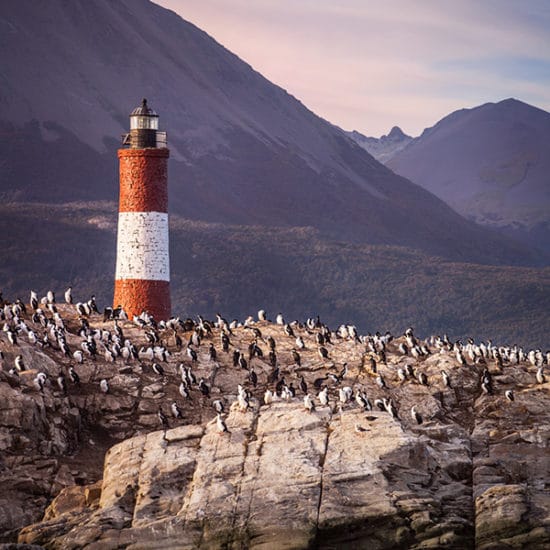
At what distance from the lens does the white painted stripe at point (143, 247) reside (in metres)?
65.9

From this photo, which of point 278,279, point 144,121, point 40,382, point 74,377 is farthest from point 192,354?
point 278,279

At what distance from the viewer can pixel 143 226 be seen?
65875 mm

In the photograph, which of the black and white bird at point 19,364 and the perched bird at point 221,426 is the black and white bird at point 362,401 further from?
the black and white bird at point 19,364

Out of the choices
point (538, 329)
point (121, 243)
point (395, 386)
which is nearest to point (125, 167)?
point (121, 243)

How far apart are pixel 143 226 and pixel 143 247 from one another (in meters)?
0.96

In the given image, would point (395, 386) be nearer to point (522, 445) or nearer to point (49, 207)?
point (522, 445)

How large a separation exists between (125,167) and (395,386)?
19.4m

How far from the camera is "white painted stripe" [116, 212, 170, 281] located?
216ft

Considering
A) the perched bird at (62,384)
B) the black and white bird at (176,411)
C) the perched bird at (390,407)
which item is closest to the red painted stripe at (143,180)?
the perched bird at (62,384)

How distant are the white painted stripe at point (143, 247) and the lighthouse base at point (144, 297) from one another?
28cm

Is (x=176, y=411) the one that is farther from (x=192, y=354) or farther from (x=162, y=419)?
(x=192, y=354)

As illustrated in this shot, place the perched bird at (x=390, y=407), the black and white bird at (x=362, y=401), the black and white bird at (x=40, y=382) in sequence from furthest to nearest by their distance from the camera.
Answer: the black and white bird at (x=40, y=382) < the perched bird at (x=390, y=407) < the black and white bird at (x=362, y=401)

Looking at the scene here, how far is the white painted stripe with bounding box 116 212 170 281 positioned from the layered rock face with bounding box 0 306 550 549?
10.8 metres

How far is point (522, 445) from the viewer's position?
45.6 meters
